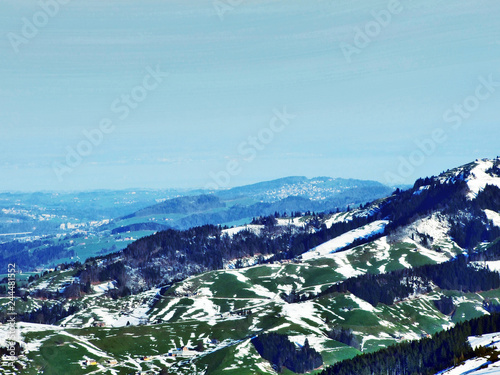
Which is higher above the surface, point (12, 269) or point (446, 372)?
point (12, 269)

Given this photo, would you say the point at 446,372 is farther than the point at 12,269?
Yes

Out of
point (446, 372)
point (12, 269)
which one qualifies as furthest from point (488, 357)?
point (12, 269)

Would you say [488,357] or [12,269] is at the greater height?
[12,269]

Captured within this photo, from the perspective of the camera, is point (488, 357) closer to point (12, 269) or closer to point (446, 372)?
point (446, 372)
